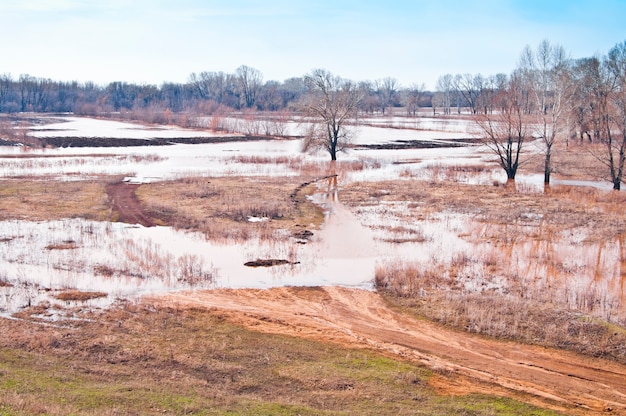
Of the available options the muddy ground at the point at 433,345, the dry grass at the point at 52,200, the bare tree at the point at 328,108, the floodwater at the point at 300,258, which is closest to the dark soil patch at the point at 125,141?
the bare tree at the point at 328,108

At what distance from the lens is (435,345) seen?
14859mm

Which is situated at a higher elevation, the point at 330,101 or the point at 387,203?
the point at 330,101

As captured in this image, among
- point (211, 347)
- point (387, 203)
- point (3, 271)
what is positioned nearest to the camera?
point (211, 347)

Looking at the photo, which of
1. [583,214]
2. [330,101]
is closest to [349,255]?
[583,214]

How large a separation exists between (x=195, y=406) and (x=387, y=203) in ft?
82.9

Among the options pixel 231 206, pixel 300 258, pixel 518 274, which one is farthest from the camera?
pixel 231 206

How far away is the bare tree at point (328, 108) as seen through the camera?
180 feet

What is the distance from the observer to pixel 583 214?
31.2 meters

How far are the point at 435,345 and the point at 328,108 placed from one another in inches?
1636

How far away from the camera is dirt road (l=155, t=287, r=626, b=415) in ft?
40.8

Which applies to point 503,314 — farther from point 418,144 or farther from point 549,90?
point 418,144

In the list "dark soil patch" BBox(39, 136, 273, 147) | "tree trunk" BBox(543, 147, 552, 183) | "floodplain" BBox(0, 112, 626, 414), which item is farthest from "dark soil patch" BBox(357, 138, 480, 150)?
"floodplain" BBox(0, 112, 626, 414)

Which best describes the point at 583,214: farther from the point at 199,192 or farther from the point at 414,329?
the point at 199,192

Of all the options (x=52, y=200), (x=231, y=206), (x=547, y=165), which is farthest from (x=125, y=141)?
(x=547, y=165)
